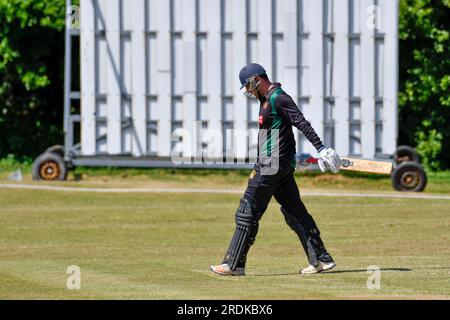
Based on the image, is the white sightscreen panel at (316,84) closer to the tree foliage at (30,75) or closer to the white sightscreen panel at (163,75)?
the white sightscreen panel at (163,75)

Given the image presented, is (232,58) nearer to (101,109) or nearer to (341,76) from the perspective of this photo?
(341,76)

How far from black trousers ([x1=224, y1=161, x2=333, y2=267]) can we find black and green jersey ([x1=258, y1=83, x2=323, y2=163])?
0.42 ft

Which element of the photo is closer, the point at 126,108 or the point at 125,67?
the point at 125,67

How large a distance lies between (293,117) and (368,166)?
0.96 m

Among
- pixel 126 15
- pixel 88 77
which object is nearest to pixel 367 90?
pixel 126 15

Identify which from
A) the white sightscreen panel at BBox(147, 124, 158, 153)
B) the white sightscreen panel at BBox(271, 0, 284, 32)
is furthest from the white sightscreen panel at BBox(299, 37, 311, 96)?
the white sightscreen panel at BBox(147, 124, 158, 153)

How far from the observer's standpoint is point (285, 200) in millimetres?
14109

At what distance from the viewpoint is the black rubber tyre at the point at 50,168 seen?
87.6ft

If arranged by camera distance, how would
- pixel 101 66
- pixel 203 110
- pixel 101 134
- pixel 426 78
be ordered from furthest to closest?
pixel 426 78 < pixel 101 134 < pixel 101 66 < pixel 203 110

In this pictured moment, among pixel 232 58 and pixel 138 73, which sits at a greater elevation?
pixel 232 58

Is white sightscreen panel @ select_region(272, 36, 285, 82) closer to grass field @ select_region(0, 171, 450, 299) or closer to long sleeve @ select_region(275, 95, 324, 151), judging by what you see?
grass field @ select_region(0, 171, 450, 299)

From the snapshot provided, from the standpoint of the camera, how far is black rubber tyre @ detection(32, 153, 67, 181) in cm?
2669

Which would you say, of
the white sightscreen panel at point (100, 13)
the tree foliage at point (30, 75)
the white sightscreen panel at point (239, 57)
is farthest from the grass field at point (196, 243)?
the white sightscreen panel at point (100, 13)
